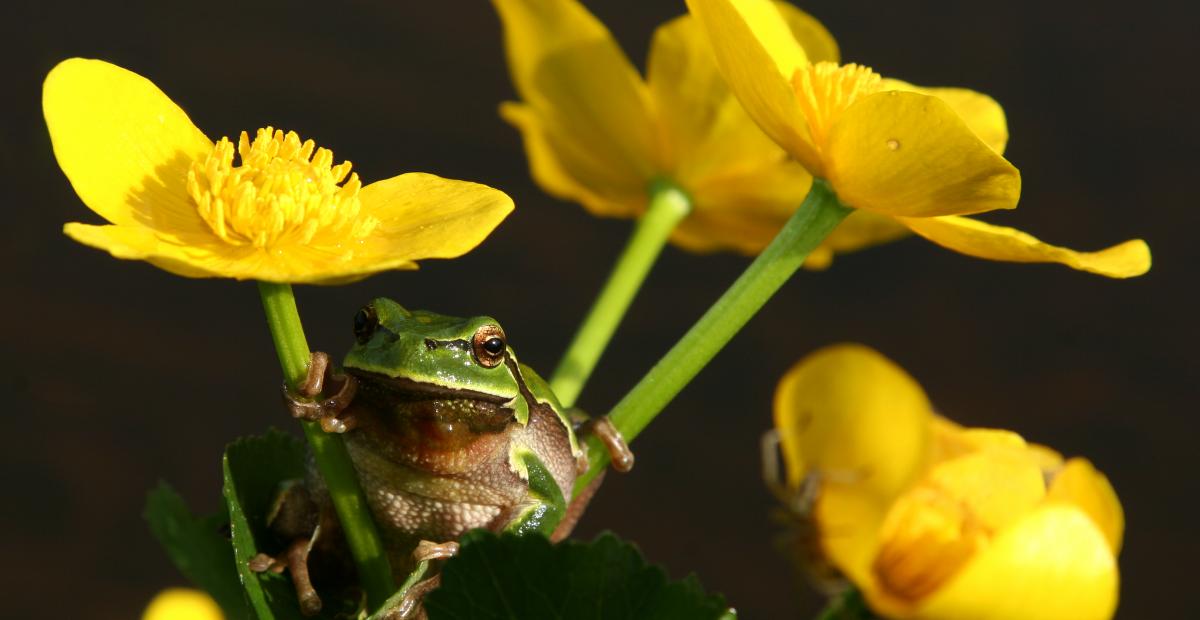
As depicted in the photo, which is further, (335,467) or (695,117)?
(695,117)

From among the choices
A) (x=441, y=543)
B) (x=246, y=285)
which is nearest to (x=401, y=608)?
(x=441, y=543)

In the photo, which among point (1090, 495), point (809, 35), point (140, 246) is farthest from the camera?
point (809, 35)

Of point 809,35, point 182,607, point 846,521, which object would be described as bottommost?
point 182,607

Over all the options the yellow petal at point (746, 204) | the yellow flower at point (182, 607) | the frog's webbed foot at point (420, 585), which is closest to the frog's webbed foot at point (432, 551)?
the frog's webbed foot at point (420, 585)

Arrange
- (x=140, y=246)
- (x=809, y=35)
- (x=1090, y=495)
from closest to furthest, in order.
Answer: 1. (x=140, y=246)
2. (x=1090, y=495)
3. (x=809, y=35)

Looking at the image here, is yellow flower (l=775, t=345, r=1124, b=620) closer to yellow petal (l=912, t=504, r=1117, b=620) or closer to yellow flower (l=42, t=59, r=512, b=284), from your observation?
yellow petal (l=912, t=504, r=1117, b=620)

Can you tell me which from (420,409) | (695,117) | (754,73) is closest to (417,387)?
(420,409)

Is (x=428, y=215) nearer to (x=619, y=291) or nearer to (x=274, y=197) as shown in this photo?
(x=274, y=197)

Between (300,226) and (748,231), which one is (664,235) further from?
(300,226)
